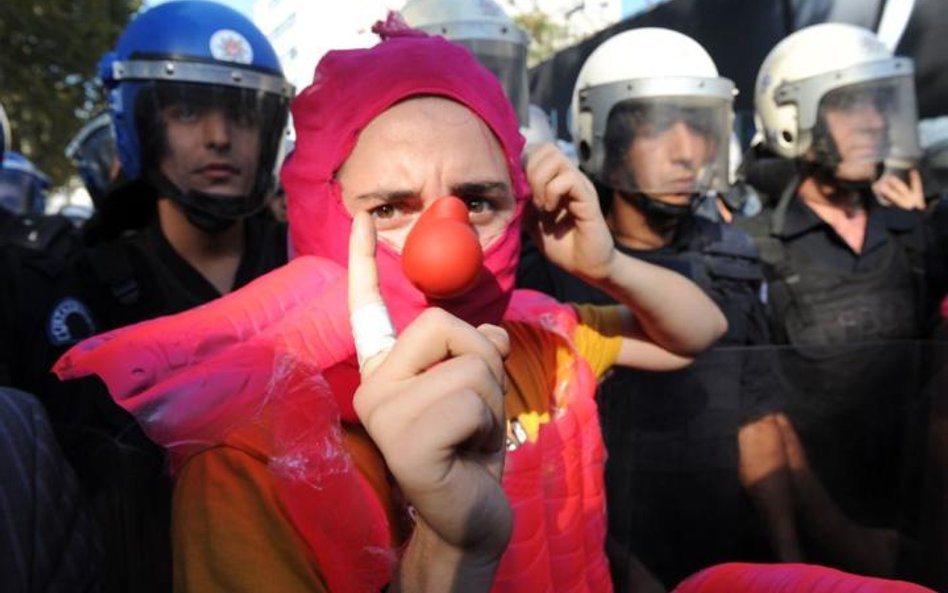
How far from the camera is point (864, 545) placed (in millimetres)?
1740

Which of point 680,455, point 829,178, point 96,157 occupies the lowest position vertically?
point 96,157

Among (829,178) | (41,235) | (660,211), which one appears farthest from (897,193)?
(41,235)

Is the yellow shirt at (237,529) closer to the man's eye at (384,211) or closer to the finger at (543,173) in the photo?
the man's eye at (384,211)

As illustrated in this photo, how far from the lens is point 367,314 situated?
A: 0.99 meters

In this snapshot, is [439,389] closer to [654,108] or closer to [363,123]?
[363,123]

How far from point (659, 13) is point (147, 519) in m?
4.47

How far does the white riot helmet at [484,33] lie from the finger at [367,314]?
2.70 m

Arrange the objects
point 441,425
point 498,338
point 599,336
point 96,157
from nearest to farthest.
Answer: point 441,425
point 498,338
point 599,336
point 96,157

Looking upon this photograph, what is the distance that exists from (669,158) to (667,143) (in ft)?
0.29

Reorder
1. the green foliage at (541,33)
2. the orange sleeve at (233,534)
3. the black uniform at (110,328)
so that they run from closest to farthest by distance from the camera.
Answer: the orange sleeve at (233,534), the black uniform at (110,328), the green foliage at (541,33)

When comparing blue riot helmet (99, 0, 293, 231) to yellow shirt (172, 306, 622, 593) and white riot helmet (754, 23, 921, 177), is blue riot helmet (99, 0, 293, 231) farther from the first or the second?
white riot helmet (754, 23, 921, 177)

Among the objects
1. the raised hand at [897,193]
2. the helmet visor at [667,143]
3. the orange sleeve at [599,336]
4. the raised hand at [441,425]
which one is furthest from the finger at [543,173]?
the raised hand at [897,193]

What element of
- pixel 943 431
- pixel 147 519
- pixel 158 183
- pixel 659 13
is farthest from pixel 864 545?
pixel 659 13

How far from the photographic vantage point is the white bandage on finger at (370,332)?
0.98 metres
